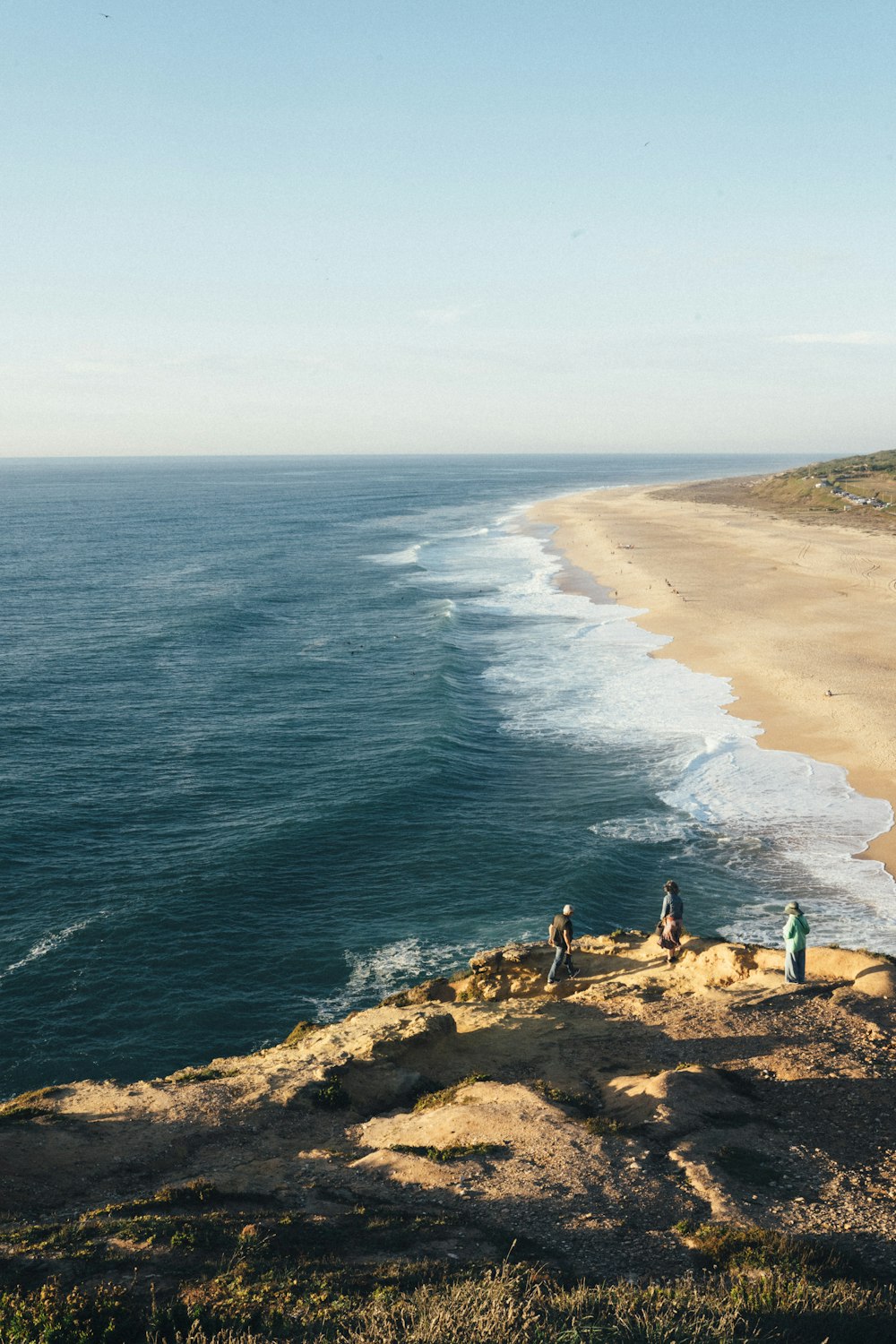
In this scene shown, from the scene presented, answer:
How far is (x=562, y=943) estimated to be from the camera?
2189 cm

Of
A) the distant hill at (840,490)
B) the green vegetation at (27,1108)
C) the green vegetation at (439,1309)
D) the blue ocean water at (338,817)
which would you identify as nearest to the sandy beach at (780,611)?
the blue ocean water at (338,817)

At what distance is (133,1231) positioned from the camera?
36.0 ft

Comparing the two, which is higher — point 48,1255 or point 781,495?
point 781,495

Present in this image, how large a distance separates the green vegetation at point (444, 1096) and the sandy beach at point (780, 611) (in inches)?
838

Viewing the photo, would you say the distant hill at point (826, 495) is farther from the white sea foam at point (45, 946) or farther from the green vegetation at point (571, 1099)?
the green vegetation at point (571, 1099)

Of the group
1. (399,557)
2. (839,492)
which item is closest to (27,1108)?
(399,557)

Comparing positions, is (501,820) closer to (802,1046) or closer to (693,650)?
(802,1046)

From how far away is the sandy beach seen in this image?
43.4 metres

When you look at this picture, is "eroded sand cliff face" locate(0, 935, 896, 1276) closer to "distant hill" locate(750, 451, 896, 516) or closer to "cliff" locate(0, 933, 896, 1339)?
"cliff" locate(0, 933, 896, 1339)

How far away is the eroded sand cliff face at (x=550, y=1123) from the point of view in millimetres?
12102

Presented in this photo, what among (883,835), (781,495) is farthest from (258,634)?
(781,495)

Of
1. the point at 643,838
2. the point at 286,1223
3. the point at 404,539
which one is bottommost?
the point at 643,838

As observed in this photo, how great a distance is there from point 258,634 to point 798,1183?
59830mm

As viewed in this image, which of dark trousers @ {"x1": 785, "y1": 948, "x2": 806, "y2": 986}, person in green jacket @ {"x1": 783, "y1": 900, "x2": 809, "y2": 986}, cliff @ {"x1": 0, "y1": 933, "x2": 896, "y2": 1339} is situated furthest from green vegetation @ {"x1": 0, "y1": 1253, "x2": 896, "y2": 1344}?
dark trousers @ {"x1": 785, "y1": 948, "x2": 806, "y2": 986}
